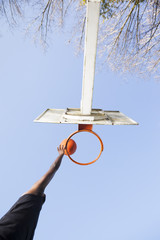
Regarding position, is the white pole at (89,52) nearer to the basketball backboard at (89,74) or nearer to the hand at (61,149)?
the basketball backboard at (89,74)

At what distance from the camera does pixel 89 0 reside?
197 centimetres

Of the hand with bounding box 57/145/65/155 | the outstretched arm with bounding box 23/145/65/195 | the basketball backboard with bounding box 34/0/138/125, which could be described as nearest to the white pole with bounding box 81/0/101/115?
the basketball backboard with bounding box 34/0/138/125

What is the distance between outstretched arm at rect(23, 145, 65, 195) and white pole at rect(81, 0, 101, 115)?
92 cm

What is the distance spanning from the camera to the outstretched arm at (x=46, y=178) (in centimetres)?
194

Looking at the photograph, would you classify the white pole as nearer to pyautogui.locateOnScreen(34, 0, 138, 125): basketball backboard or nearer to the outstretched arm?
pyautogui.locateOnScreen(34, 0, 138, 125): basketball backboard

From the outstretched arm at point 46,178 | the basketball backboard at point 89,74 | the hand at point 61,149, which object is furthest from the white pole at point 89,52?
the outstretched arm at point 46,178

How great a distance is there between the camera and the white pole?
6.64 ft

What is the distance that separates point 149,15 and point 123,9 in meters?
0.73

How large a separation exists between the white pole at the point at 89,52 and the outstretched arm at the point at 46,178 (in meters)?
0.92

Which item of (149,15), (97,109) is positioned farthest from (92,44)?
(149,15)

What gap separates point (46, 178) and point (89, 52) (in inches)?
78.8

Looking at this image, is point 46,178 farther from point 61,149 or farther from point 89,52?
point 89,52

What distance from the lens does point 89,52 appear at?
7.50 feet

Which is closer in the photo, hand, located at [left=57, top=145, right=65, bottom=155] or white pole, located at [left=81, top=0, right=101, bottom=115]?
white pole, located at [left=81, top=0, right=101, bottom=115]
